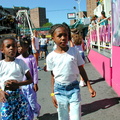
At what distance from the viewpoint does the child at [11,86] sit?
6.56 feet

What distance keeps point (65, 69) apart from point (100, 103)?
6.32 feet

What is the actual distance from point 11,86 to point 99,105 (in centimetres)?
220

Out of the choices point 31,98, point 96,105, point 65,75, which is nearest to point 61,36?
point 65,75

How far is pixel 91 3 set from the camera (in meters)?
35.8

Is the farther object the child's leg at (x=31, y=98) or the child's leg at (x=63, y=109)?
the child's leg at (x=31, y=98)

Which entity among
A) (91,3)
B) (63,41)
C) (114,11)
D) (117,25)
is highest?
(91,3)

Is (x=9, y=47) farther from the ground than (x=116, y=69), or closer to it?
farther from the ground

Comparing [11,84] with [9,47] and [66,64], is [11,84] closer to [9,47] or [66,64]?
[9,47]

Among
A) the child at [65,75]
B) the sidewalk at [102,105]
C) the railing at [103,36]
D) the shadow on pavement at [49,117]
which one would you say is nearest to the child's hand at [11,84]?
the child at [65,75]

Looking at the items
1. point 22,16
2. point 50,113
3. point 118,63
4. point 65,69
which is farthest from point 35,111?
point 22,16

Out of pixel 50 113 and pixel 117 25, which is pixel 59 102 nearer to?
pixel 50 113

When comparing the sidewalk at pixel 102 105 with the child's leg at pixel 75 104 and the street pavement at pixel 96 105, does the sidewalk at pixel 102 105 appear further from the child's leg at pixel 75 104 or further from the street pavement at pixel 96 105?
the child's leg at pixel 75 104

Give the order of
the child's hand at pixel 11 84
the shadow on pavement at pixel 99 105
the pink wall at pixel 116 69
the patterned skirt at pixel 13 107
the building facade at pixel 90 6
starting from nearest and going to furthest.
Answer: the child's hand at pixel 11 84 → the patterned skirt at pixel 13 107 → the shadow on pavement at pixel 99 105 → the pink wall at pixel 116 69 → the building facade at pixel 90 6

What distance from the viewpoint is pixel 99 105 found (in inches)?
139
